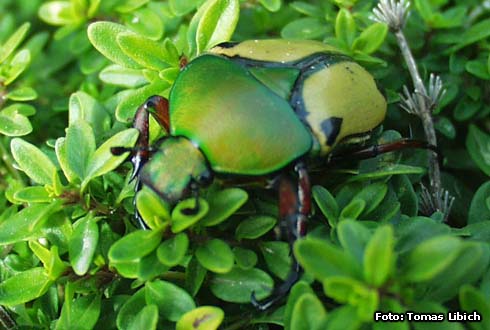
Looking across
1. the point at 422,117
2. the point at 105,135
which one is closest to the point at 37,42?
the point at 105,135

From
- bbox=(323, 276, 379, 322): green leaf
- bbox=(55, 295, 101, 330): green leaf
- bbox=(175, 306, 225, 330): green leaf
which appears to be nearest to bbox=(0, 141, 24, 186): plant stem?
bbox=(55, 295, 101, 330): green leaf

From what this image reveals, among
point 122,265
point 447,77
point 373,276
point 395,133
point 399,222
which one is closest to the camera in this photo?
point 373,276

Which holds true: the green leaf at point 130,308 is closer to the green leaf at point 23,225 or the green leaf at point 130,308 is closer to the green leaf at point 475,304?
the green leaf at point 23,225

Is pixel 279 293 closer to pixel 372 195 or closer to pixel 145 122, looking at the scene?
pixel 372 195

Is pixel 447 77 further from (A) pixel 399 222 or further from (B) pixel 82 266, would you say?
(B) pixel 82 266

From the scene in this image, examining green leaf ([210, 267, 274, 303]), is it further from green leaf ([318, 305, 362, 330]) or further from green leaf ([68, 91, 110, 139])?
green leaf ([68, 91, 110, 139])

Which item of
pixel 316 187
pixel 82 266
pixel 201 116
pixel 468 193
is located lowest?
pixel 468 193

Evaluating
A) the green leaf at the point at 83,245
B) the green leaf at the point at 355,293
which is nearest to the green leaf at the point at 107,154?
the green leaf at the point at 83,245
